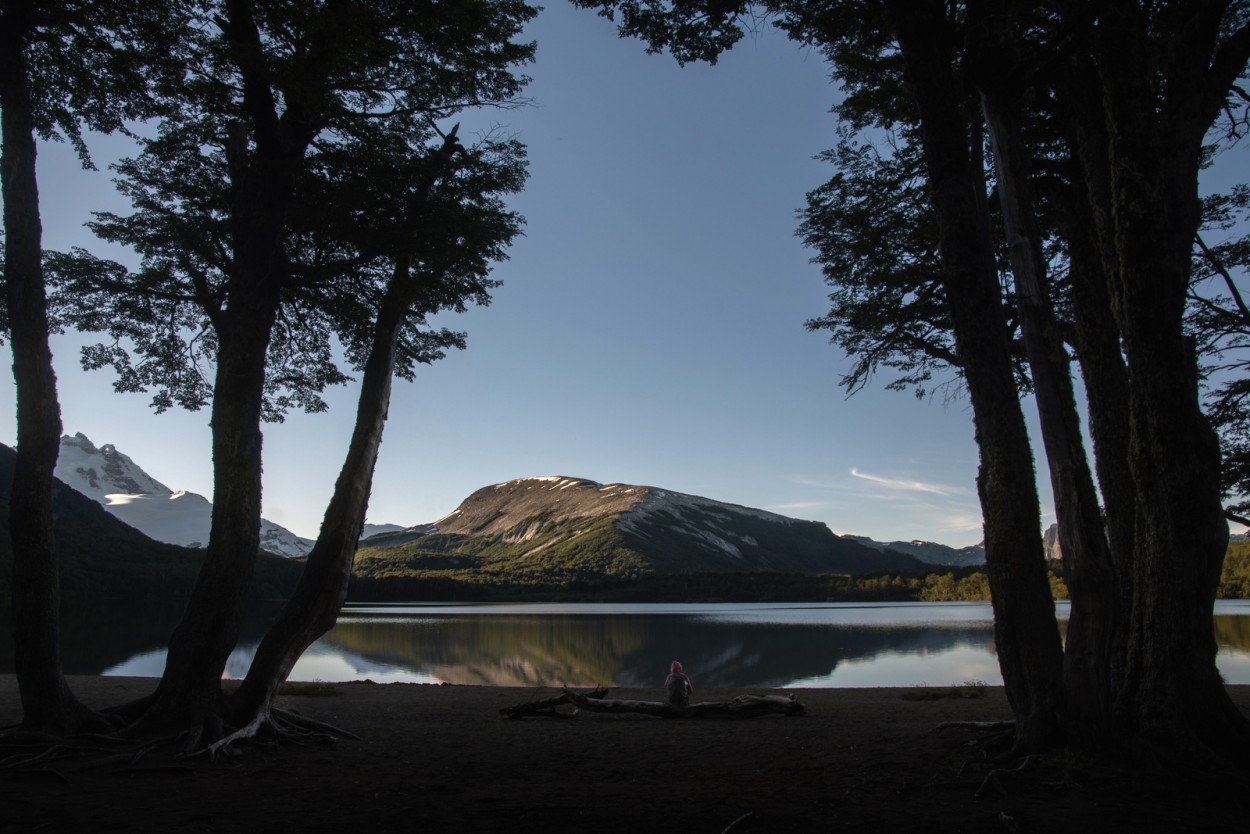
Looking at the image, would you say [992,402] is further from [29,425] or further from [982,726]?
[29,425]

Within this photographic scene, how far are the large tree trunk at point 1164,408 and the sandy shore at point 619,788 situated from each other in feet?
2.06

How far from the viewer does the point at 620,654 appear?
35062 mm

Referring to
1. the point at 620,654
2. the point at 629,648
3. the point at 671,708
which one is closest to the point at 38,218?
the point at 671,708

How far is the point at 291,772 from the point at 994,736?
6266 millimetres

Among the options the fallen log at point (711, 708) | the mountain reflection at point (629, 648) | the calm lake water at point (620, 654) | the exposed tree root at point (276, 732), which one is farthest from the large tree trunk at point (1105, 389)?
the mountain reflection at point (629, 648)

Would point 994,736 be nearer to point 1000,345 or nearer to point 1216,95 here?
point 1000,345

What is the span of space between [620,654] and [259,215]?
95.2 feet

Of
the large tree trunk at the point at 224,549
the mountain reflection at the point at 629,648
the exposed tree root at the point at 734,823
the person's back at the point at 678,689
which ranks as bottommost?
the mountain reflection at the point at 629,648

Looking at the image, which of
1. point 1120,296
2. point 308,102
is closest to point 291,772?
point 308,102

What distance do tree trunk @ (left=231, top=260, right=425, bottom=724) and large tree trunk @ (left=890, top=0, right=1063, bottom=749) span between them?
6475 millimetres

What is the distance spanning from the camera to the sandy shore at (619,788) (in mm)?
5066

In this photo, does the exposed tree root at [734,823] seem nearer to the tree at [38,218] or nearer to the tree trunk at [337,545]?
the tree trunk at [337,545]

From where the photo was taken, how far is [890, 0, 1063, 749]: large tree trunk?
6609mm

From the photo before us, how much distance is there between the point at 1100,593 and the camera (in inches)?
261
